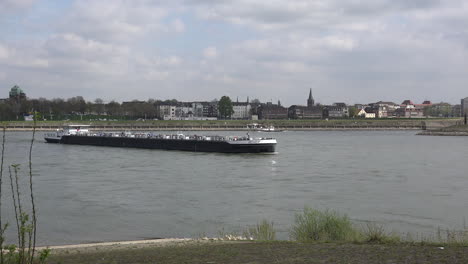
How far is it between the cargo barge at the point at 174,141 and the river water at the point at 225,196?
44.2 ft

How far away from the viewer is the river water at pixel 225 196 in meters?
20.1

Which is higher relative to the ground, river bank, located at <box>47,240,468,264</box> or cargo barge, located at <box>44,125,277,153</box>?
Result: river bank, located at <box>47,240,468,264</box>

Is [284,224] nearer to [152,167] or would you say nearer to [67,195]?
[67,195]

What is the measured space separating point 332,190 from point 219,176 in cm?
1051

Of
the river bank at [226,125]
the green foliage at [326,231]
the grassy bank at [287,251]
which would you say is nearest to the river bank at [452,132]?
the river bank at [226,125]

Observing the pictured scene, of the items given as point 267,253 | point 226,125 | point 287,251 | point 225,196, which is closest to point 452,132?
point 226,125

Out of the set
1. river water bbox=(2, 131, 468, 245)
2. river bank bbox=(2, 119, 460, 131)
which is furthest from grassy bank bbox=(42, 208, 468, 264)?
river bank bbox=(2, 119, 460, 131)

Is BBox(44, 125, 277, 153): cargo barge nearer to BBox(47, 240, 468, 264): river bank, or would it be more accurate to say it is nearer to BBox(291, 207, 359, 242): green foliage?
BBox(291, 207, 359, 242): green foliage

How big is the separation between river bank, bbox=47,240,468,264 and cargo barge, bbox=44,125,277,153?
48.5 m

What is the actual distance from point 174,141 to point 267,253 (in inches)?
2473

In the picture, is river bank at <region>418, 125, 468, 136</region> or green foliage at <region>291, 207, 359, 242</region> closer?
green foliage at <region>291, 207, 359, 242</region>

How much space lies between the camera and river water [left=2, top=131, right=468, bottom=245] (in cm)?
2011

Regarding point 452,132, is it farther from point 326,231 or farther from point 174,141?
point 326,231

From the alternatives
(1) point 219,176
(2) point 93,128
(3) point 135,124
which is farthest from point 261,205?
(3) point 135,124
